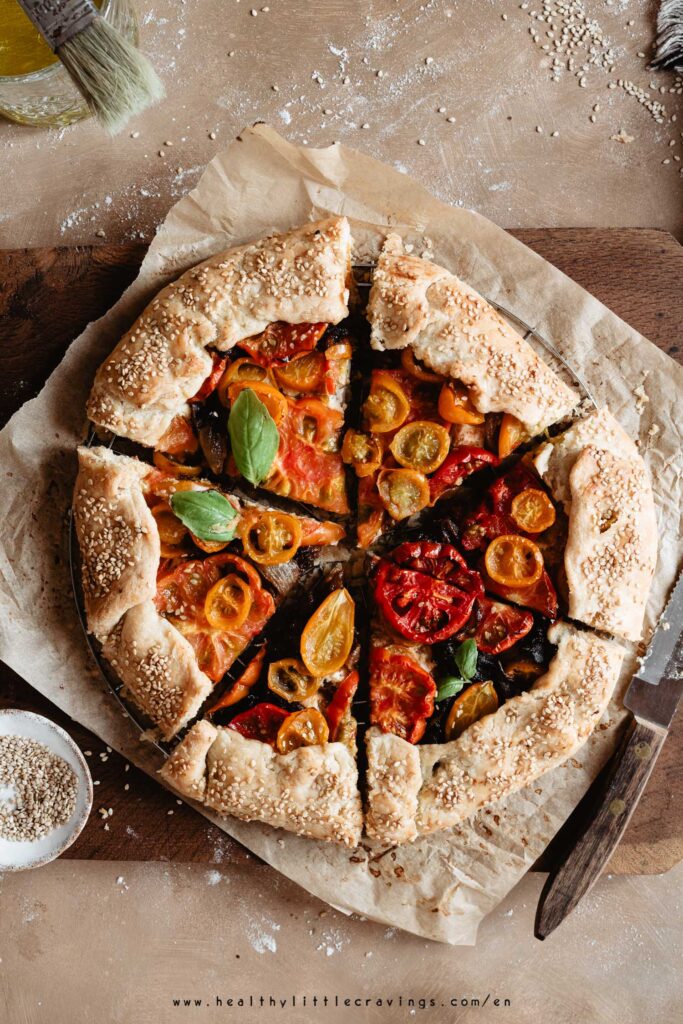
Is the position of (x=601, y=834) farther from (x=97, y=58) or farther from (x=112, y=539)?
(x=97, y=58)

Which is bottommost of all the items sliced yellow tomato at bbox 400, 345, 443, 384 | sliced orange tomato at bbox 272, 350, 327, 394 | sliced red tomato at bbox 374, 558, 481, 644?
sliced red tomato at bbox 374, 558, 481, 644

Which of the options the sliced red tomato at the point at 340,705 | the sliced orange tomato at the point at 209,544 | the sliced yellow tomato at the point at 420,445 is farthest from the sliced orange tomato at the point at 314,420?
the sliced red tomato at the point at 340,705

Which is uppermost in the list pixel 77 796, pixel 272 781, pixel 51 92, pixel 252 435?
pixel 51 92

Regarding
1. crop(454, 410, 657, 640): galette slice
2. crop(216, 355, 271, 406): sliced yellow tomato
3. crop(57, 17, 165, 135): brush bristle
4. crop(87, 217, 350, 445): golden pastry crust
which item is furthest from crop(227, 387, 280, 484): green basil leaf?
crop(57, 17, 165, 135): brush bristle

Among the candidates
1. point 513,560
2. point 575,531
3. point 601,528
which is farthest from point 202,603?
point 601,528

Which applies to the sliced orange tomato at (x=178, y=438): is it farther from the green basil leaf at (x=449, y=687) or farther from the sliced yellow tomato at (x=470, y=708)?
the sliced yellow tomato at (x=470, y=708)

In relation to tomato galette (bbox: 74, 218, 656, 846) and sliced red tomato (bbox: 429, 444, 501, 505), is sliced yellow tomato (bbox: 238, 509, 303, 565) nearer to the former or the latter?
Answer: tomato galette (bbox: 74, 218, 656, 846)

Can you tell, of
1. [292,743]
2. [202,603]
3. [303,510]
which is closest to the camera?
[292,743]
